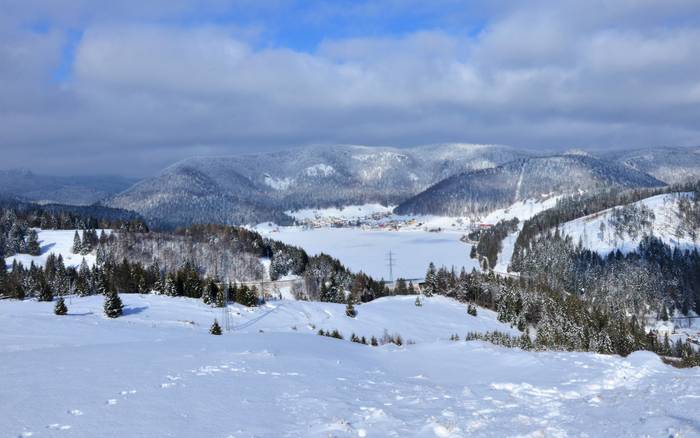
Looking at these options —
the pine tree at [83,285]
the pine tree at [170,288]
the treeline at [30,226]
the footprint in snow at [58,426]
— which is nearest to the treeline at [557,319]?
the footprint in snow at [58,426]

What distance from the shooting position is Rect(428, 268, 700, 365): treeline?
70.3 metres

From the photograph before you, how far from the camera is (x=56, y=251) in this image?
150 meters

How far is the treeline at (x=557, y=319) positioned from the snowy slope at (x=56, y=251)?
106m

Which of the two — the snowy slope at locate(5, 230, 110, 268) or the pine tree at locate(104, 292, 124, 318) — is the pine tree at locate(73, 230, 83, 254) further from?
the pine tree at locate(104, 292, 124, 318)

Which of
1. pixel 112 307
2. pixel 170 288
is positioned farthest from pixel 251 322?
pixel 170 288

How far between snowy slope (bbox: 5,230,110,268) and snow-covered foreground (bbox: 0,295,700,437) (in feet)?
424

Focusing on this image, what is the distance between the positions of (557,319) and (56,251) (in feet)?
471

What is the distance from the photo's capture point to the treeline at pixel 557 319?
70.3 metres

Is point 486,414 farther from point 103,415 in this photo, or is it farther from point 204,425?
point 103,415

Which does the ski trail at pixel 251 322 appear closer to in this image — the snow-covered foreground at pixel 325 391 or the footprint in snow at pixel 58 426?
the snow-covered foreground at pixel 325 391

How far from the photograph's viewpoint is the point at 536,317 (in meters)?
102

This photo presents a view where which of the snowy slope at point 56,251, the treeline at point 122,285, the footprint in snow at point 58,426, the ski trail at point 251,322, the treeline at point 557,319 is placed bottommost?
the treeline at point 557,319

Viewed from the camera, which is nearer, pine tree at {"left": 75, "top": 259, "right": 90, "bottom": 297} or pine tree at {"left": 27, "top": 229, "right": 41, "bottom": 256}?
pine tree at {"left": 75, "top": 259, "right": 90, "bottom": 297}

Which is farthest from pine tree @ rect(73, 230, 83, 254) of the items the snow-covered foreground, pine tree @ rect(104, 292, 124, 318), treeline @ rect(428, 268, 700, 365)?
the snow-covered foreground
